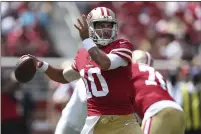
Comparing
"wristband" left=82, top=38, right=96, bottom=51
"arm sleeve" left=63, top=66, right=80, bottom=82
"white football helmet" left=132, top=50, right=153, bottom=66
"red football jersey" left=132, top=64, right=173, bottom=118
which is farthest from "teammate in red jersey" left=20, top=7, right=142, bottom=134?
"white football helmet" left=132, top=50, right=153, bottom=66

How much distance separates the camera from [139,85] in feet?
22.9

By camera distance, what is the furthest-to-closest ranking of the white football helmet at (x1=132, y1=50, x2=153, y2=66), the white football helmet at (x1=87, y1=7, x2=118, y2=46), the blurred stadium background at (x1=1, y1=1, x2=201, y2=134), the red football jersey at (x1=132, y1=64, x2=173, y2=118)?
the blurred stadium background at (x1=1, y1=1, x2=201, y2=134), the white football helmet at (x1=132, y1=50, x2=153, y2=66), the red football jersey at (x1=132, y1=64, x2=173, y2=118), the white football helmet at (x1=87, y1=7, x2=118, y2=46)

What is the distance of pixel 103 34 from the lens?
574 centimetres

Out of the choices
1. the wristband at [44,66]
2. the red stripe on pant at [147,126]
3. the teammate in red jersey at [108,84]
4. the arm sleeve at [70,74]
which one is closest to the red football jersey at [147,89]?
the red stripe on pant at [147,126]

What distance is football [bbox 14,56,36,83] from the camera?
6129 millimetres

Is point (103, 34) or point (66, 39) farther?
point (66, 39)

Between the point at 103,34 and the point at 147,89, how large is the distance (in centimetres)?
135

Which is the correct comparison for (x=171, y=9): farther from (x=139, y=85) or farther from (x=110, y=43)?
(x=110, y=43)

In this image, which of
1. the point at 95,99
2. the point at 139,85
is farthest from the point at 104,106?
the point at 139,85

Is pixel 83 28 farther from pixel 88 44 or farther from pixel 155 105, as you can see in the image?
pixel 155 105

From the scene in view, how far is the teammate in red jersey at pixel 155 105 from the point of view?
6801 mm

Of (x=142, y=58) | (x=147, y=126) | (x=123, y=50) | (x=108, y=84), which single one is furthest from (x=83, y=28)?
(x=142, y=58)

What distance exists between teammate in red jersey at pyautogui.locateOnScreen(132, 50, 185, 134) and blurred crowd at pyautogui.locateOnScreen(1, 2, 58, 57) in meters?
6.35

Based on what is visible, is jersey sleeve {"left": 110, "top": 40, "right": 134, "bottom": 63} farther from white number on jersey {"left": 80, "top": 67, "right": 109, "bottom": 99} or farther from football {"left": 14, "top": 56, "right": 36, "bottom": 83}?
football {"left": 14, "top": 56, "right": 36, "bottom": 83}
